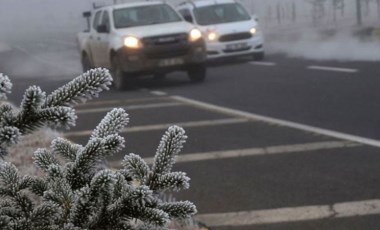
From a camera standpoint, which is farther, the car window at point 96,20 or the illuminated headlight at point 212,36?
the illuminated headlight at point 212,36

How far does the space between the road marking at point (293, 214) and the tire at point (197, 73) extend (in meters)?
11.1

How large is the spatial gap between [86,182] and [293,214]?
155 inches

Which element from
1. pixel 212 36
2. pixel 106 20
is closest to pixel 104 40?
pixel 106 20

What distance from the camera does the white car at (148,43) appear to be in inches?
648

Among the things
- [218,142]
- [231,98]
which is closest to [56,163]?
[218,142]

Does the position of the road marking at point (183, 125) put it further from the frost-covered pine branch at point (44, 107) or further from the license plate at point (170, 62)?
the frost-covered pine branch at point (44, 107)

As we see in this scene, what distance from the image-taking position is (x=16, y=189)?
6.62 feet

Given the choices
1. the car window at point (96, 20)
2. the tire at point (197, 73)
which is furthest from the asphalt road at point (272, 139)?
the car window at point (96, 20)

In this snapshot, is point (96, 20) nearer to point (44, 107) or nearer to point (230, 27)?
point (230, 27)

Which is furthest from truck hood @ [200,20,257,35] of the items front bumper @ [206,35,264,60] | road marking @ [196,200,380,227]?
road marking @ [196,200,380,227]

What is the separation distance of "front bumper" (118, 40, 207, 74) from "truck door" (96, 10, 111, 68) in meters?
0.86

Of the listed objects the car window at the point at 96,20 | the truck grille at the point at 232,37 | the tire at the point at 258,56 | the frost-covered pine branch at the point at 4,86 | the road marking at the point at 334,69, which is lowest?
the tire at the point at 258,56

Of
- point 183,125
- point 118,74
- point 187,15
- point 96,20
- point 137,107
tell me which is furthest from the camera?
point 187,15

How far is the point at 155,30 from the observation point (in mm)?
16672
